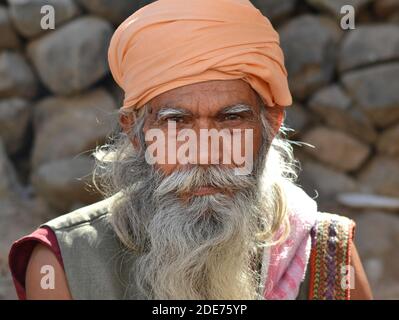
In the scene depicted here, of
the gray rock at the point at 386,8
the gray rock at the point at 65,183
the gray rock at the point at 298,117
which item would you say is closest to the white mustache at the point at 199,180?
the gray rock at the point at 65,183

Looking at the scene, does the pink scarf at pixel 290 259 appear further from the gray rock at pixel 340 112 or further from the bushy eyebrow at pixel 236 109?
the gray rock at pixel 340 112

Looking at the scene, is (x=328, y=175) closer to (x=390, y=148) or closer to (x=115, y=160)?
(x=390, y=148)

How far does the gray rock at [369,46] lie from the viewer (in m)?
4.69

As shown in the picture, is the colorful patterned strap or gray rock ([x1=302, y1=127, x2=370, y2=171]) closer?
the colorful patterned strap

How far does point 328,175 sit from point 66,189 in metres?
1.72

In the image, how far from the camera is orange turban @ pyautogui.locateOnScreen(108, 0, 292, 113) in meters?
2.21

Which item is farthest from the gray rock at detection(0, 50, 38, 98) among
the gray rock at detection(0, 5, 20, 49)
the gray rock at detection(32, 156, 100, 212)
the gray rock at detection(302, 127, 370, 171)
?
the gray rock at detection(302, 127, 370, 171)

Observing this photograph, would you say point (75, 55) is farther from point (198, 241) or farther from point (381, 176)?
point (198, 241)

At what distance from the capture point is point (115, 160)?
2473 mm

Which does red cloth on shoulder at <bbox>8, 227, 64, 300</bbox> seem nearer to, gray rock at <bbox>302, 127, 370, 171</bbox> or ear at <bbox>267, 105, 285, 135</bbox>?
ear at <bbox>267, 105, 285, 135</bbox>

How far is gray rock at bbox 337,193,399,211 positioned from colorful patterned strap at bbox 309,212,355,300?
237 centimetres

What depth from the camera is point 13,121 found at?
486cm
